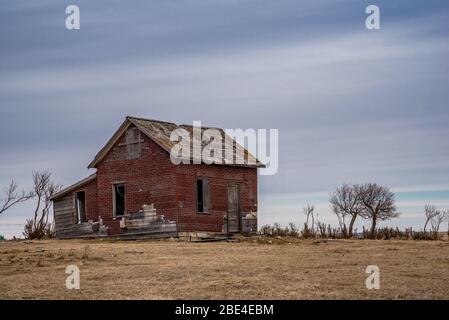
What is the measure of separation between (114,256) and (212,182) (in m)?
13.0

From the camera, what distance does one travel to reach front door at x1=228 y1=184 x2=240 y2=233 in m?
35.2

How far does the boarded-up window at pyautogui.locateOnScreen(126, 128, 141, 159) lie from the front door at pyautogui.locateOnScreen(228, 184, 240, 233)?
15.3ft

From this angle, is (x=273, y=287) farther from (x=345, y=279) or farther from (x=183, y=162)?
(x=183, y=162)

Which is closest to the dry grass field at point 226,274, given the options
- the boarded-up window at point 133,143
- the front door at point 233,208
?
the boarded-up window at point 133,143

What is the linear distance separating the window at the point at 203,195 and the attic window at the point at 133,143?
10.3ft

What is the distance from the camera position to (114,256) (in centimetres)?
2181

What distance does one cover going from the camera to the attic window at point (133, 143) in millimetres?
34281

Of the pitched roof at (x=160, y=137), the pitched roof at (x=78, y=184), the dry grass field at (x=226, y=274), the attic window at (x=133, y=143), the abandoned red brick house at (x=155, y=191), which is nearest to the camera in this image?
the dry grass field at (x=226, y=274)

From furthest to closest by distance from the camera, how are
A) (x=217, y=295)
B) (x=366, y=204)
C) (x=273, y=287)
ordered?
1. (x=366, y=204)
2. (x=273, y=287)
3. (x=217, y=295)

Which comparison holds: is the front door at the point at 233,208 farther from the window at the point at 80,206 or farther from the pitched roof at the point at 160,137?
the window at the point at 80,206

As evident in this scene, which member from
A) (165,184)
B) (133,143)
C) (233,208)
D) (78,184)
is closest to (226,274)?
(165,184)
